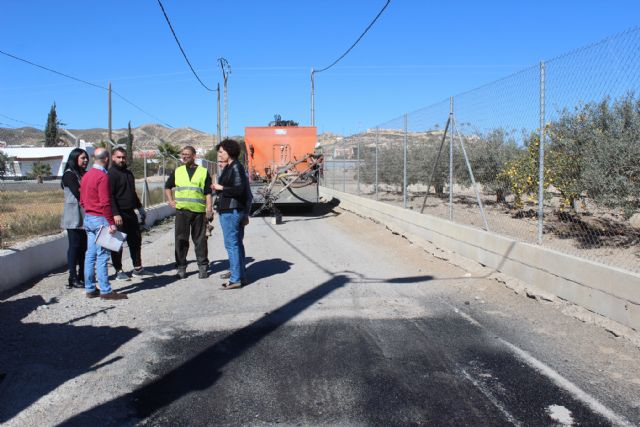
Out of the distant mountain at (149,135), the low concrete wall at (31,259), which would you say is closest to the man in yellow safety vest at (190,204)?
the low concrete wall at (31,259)

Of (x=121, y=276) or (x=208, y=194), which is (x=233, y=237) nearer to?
(x=208, y=194)

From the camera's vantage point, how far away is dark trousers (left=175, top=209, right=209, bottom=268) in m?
7.36

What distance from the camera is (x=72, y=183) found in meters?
6.59

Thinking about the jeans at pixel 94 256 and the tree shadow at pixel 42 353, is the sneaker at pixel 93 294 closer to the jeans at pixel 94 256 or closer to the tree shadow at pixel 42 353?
the jeans at pixel 94 256

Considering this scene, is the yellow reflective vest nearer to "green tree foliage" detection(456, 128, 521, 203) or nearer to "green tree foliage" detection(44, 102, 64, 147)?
"green tree foliage" detection(456, 128, 521, 203)

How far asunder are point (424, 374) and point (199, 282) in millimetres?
3994

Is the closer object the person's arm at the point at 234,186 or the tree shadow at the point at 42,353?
the tree shadow at the point at 42,353

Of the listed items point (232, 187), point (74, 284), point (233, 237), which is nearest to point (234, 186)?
point (232, 187)

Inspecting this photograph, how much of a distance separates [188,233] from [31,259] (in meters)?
2.10

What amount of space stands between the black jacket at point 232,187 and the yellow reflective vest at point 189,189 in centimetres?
54

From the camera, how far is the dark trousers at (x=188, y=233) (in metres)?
7.36

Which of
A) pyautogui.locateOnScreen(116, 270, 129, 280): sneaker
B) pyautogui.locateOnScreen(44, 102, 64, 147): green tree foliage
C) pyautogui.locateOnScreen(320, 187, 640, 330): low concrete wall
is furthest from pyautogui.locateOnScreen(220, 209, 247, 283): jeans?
pyautogui.locateOnScreen(44, 102, 64, 147): green tree foliage

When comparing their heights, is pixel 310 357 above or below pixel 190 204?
below

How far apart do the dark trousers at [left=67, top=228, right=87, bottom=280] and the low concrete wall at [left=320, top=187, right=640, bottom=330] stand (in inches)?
213
